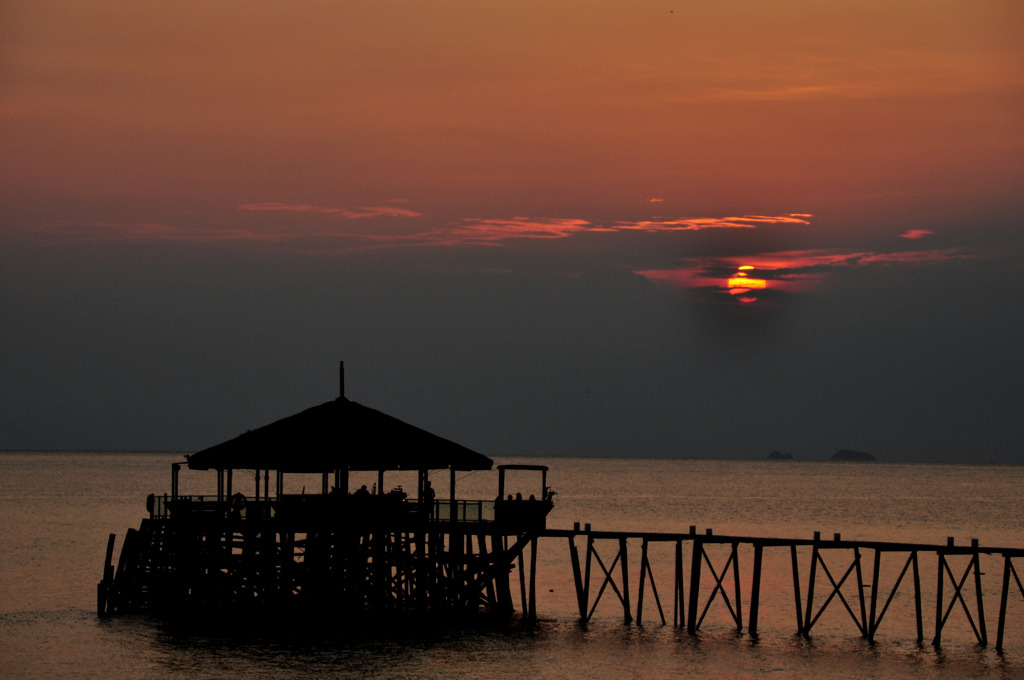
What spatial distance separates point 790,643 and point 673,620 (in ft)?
14.3

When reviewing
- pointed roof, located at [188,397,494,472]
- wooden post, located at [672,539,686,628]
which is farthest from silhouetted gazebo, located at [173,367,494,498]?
wooden post, located at [672,539,686,628]

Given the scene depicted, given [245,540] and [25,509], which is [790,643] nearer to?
[245,540]

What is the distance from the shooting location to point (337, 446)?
31.5m

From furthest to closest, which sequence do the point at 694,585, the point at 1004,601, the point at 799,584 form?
the point at 799,584 → the point at 694,585 → the point at 1004,601

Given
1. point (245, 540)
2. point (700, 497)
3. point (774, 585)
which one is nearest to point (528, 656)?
point (245, 540)

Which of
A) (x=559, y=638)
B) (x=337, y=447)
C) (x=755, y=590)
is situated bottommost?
(x=559, y=638)

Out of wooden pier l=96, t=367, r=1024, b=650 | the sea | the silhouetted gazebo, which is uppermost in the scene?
the silhouetted gazebo

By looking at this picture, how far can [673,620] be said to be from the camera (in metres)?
36.4

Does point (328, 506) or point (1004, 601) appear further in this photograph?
point (328, 506)

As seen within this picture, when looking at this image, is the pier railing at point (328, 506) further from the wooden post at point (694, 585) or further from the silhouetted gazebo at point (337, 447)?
the wooden post at point (694, 585)

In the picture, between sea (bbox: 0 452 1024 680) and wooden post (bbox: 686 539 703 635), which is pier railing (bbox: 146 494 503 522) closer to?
sea (bbox: 0 452 1024 680)

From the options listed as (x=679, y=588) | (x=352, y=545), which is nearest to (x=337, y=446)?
(x=352, y=545)

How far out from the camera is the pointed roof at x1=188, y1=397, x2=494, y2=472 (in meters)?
31.5

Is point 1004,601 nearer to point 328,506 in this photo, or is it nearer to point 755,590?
point 755,590
